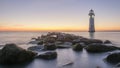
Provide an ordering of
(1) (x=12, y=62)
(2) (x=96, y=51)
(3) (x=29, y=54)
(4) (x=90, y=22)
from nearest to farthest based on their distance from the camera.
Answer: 1. (1) (x=12, y=62)
2. (3) (x=29, y=54)
3. (2) (x=96, y=51)
4. (4) (x=90, y=22)

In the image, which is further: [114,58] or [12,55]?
[12,55]

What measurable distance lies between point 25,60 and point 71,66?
431 centimetres

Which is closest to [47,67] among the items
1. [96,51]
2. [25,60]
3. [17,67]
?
[17,67]

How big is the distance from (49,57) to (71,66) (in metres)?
3.58

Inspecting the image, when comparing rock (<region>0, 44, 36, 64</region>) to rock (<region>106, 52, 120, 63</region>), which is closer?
rock (<region>106, 52, 120, 63</region>)

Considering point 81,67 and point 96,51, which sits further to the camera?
point 96,51

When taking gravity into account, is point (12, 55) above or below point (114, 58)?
above

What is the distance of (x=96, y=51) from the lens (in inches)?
822

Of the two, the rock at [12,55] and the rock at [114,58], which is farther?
the rock at [12,55]

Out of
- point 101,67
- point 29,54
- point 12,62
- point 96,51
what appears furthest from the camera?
point 96,51

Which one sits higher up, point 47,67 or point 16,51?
point 16,51

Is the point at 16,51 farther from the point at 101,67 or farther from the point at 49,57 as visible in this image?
the point at 101,67

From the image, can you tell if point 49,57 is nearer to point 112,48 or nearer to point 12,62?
point 12,62

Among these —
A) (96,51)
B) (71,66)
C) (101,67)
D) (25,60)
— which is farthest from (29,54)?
A: (96,51)
